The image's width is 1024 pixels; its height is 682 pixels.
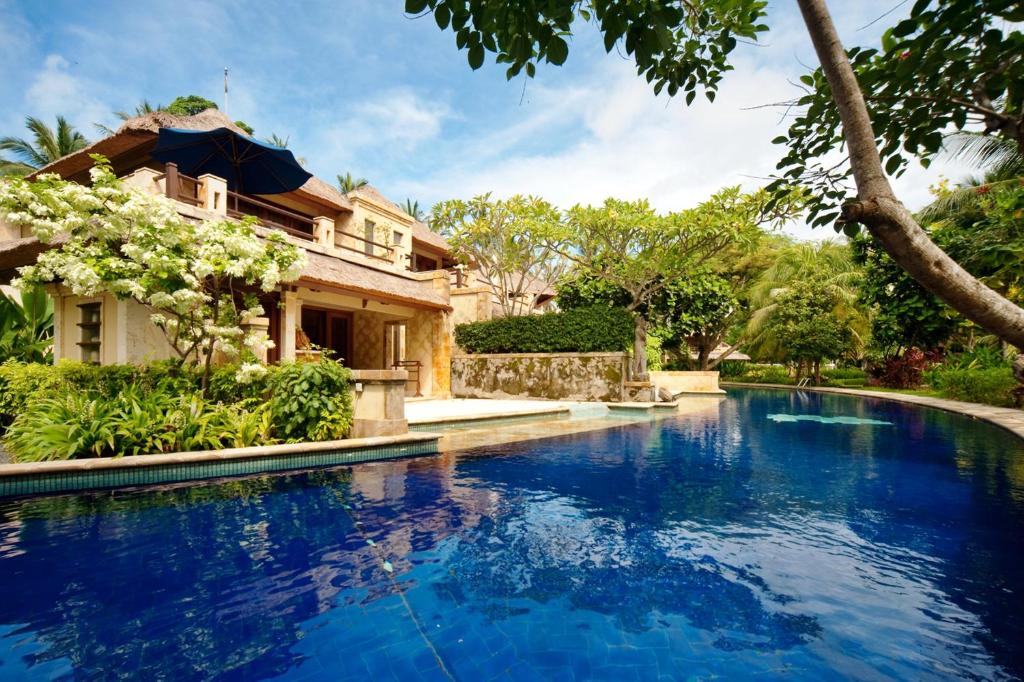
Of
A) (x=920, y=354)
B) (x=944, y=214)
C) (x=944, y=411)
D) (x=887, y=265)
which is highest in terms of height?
(x=944, y=214)

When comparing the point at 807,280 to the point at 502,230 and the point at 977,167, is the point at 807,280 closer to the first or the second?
the point at 977,167

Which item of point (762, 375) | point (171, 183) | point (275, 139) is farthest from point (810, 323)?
point (275, 139)

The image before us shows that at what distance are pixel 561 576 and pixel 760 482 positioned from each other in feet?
14.9

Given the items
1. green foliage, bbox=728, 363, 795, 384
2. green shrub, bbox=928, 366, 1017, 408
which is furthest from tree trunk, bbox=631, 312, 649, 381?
green foliage, bbox=728, 363, 795, 384

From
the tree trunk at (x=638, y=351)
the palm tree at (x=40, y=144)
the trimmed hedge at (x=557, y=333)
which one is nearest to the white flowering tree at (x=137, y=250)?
the trimmed hedge at (x=557, y=333)

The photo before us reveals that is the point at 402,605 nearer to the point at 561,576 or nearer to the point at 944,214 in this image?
the point at 561,576

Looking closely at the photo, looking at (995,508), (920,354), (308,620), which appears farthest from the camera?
(920,354)

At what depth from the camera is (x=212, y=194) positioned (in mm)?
11641

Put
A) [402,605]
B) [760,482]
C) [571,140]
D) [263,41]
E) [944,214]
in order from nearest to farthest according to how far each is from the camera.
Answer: [402,605], [760,482], [263,41], [571,140], [944,214]

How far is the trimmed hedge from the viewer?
1853cm

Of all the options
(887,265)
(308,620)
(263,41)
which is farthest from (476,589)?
(887,265)

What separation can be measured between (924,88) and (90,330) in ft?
44.9

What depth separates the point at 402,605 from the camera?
3588 mm

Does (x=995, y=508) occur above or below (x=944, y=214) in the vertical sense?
below
